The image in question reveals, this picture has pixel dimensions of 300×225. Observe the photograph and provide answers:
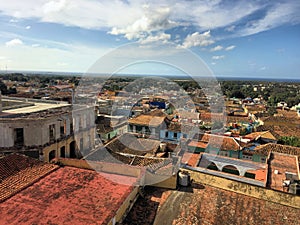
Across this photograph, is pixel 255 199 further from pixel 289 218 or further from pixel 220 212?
pixel 220 212

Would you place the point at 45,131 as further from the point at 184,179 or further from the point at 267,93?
the point at 267,93

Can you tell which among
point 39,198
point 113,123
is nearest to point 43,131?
point 39,198

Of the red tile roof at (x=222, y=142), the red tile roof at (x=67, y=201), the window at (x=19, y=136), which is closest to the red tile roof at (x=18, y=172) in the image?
the red tile roof at (x=67, y=201)

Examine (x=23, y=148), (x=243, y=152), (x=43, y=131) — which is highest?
(x=43, y=131)

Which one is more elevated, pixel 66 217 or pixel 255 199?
pixel 66 217

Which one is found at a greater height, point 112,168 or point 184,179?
point 112,168

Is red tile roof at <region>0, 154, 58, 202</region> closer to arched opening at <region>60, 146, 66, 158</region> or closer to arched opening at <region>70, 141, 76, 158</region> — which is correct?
Answer: arched opening at <region>60, 146, 66, 158</region>

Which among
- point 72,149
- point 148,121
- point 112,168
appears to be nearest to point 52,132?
point 72,149
